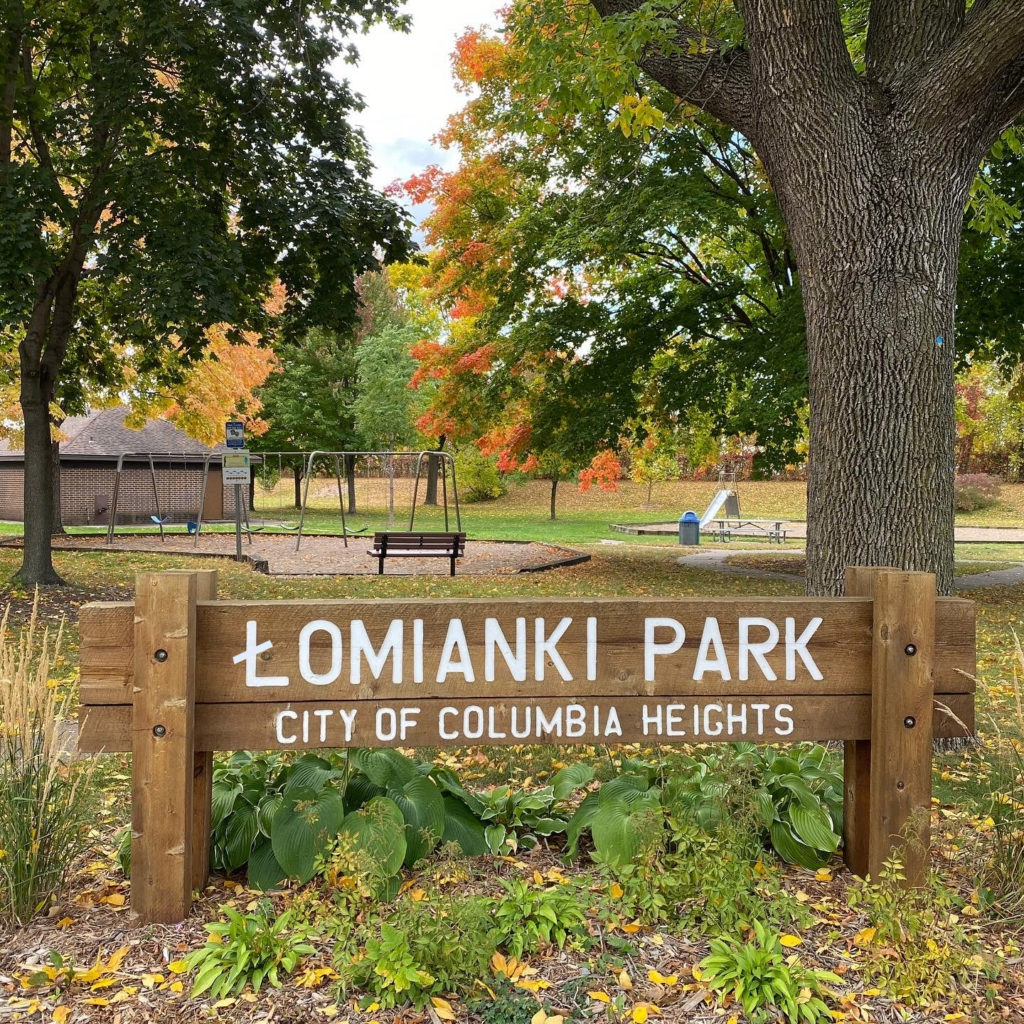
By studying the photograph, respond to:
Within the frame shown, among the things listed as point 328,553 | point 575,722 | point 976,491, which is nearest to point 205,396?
point 328,553

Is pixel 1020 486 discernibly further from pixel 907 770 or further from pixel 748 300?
pixel 907 770

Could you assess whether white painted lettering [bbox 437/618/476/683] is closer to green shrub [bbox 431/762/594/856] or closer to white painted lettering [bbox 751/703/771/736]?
green shrub [bbox 431/762/594/856]

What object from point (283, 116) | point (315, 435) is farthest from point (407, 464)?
point (283, 116)

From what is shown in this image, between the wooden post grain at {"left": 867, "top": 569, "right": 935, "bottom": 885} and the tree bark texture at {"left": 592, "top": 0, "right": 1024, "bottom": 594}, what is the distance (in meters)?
1.86

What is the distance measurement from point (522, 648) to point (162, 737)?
112 centimetres

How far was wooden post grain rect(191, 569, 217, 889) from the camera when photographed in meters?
2.86

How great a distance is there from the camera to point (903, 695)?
9.29 ft

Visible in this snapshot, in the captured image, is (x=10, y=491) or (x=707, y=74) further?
(x=10, y=491)

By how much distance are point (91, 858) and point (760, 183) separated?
13.7 meters

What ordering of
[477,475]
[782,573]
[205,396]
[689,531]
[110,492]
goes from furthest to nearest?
[477,475]
[110,492]
[689,531]
[205,396]
[782,573]

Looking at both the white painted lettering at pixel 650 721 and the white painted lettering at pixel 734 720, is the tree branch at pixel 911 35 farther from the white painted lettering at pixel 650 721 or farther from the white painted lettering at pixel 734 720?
the white painted lettering at pixel 650 721

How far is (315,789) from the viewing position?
2.94m

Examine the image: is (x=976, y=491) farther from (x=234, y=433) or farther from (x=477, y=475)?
(x=234, y=433)

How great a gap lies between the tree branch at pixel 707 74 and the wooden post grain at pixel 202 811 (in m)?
4.04
